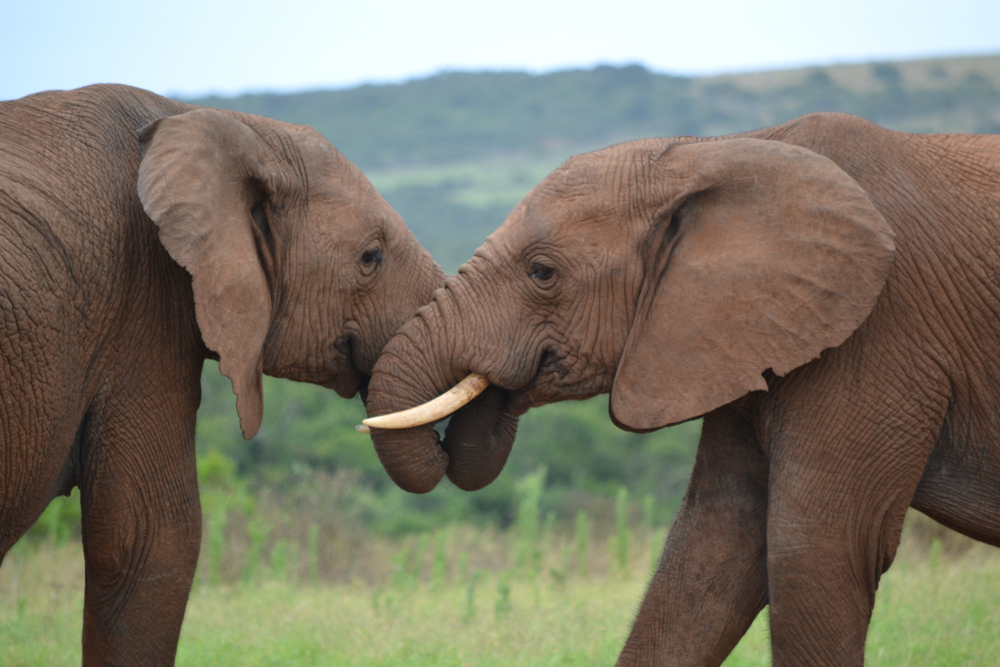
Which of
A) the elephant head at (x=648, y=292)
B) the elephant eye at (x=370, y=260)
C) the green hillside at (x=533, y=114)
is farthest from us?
the green hillside at (x=533, y=114)

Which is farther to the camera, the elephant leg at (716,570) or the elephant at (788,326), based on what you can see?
the elephant leg at (716,570)

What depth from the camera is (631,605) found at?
25.1ft

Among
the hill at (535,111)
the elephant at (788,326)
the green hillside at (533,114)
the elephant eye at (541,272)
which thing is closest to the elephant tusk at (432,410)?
the elephant at (788,326)

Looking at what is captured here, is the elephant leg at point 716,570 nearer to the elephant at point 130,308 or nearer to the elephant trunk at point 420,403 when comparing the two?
the elephant trunk at point 420,403

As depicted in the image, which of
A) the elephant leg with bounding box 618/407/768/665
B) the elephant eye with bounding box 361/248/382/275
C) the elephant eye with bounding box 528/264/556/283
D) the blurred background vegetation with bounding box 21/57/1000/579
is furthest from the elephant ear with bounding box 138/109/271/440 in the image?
the blurred background vegetation with bounding box 21/57/1000/579

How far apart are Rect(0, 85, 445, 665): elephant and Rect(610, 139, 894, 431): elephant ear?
1.48 metres

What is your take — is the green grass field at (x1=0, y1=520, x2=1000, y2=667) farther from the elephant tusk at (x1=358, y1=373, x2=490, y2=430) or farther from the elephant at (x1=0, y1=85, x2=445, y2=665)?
the elephant tusk at (x1=358, y1=373, x2=490, y2=430)

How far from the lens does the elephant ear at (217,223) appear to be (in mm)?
3992

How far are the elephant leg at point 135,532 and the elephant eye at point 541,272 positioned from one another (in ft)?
4.75

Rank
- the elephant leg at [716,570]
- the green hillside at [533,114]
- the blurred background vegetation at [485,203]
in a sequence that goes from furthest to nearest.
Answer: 1. the green hillside at [533,114]
2. the blurred background vegetation at [485,203]
3. the elephant leg at [716,570]

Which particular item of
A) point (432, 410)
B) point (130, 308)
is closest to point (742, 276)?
point (432, 410)

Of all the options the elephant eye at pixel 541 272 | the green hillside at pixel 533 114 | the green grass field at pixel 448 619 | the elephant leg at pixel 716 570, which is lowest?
the green hillside at pixel 533 114

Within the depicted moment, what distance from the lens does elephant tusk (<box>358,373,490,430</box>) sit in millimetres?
4234

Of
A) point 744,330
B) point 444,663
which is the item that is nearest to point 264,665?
point 444,663
